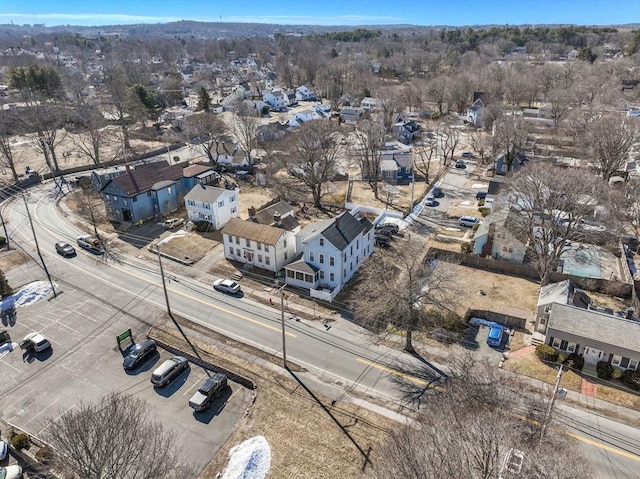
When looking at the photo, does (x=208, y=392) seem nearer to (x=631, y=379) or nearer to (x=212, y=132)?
(x=631, y=379)

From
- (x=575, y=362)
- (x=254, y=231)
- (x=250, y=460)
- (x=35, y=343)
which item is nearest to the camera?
(x=250, y=460)

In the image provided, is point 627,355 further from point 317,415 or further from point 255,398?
point 255,398

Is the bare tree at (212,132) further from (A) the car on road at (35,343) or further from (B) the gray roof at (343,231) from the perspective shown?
(A) the car on road at (35,343)

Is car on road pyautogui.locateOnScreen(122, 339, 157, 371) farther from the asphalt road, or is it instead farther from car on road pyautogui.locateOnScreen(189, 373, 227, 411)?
car on road pyautogui.locateOnScreen(189, 373, 227, 411)

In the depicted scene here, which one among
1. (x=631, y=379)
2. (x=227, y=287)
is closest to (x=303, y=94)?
(x=227, y=287)

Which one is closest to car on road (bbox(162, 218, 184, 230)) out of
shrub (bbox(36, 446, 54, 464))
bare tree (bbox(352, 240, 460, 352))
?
bare tree (bbox(352, 240, 460, 352))

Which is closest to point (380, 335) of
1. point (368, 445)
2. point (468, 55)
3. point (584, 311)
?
point (368, 445)
